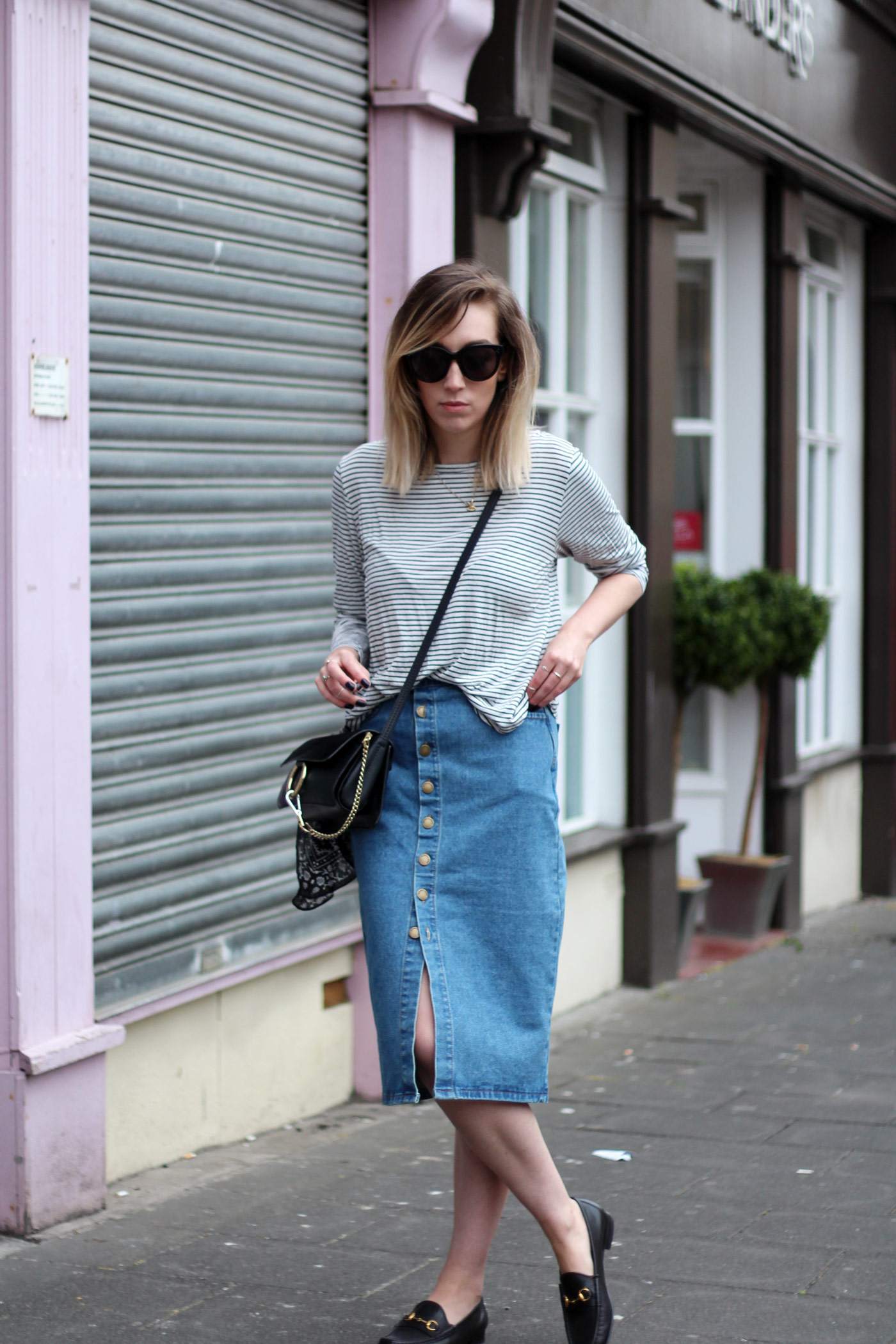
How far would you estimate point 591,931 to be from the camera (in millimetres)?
7492

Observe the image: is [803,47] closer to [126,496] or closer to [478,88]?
[478,88]

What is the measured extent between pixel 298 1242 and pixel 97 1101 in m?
0.62

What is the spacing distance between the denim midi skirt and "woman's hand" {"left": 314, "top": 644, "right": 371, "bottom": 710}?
0.07 m

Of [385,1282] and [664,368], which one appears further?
[664,368]

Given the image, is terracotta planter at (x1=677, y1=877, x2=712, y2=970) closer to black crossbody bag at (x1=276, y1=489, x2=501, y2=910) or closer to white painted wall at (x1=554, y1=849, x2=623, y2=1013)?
white painted wall at (x1=554, y1=849, x2=623, y2=1013)

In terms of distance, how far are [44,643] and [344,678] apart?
118 cm

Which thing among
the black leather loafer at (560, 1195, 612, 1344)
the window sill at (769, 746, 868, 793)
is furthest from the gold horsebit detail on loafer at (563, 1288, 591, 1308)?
the window sill at (769, 746, 868, 793)

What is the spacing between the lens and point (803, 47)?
9164 mm

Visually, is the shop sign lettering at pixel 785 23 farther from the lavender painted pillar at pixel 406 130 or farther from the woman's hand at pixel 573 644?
the woman's hand at pixel 573 644

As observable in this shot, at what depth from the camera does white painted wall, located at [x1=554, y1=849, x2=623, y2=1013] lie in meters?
7.31

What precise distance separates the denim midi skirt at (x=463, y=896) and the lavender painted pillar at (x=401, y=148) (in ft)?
7.76

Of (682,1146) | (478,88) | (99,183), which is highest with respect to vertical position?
(478,88)

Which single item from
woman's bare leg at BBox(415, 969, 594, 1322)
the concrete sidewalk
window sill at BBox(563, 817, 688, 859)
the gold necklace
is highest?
the gold necklace

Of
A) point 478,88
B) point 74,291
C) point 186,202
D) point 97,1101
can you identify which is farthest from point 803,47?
point 97,1101
